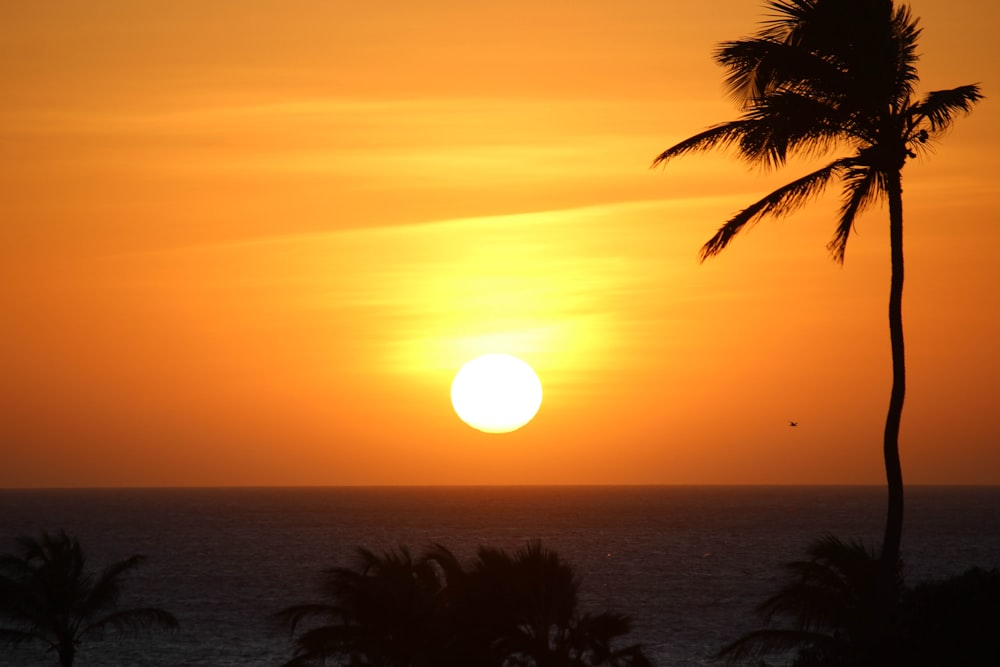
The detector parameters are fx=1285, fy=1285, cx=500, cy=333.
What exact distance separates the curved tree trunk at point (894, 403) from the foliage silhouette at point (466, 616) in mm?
8135

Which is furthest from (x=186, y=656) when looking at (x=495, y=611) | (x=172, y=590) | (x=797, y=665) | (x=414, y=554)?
(x=414, y=554)

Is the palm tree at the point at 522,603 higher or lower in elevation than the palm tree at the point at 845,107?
lower

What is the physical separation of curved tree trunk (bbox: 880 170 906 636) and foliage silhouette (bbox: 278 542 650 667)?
813cm

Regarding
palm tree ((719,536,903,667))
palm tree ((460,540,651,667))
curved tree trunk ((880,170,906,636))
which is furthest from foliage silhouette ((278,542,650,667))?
curved tree trunk ((880,170,906,636))

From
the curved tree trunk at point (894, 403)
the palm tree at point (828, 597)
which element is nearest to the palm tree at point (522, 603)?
the palm tree at point (828, 597)

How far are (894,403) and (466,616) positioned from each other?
11.9 meters

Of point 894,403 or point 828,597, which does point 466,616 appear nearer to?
point 828,597

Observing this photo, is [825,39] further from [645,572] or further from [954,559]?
[954,559]

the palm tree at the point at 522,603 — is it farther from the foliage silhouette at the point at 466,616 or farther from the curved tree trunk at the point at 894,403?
the curved tree trunk at the point at 894,403

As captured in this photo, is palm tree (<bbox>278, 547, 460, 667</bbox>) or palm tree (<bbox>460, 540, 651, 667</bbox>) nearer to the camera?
palm tree (<bbox>460, 540, 651, 667</bbox>)

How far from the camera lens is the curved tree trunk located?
78.0ft

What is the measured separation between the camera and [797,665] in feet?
82.7

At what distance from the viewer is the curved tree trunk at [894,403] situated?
23781 mm

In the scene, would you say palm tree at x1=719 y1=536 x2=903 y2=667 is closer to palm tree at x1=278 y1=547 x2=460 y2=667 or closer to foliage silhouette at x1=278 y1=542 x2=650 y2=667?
foliage silhouette at x1=278 y1=542 x2=650 y2=667
